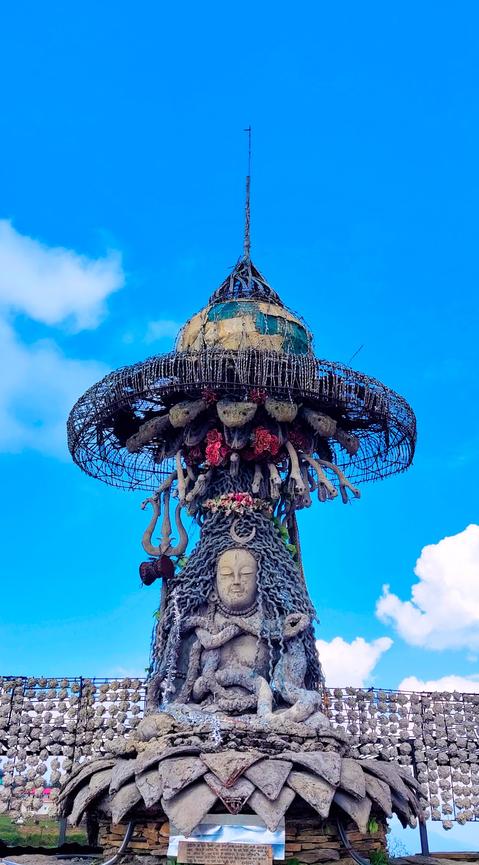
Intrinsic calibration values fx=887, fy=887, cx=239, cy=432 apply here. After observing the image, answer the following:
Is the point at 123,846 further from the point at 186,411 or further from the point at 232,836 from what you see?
the point at 186,411

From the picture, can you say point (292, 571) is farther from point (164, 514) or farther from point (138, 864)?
point (138, 864)

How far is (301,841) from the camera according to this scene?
11102 millimetres

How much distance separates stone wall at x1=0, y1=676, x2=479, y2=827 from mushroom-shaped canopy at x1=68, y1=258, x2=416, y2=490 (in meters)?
4.34

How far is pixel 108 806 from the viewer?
11852mm

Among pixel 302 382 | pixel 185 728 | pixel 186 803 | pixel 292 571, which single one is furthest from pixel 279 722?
pixel 302 382

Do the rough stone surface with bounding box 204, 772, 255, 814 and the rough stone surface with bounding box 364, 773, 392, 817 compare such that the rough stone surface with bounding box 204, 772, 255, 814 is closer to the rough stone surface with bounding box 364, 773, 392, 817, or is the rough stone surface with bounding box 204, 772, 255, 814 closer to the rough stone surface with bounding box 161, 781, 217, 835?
the rough stone surface with bounding box 161, 781, 217, 835

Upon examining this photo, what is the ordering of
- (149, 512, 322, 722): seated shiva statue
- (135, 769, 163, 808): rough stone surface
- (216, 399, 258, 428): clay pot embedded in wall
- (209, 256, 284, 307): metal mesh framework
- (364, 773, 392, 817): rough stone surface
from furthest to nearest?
(209, 256, 284, 307): metal mesh framework, (216, 399, 258, 428): clay pot embedded in wall, (149, 512, 322, 722): seated shiva statue, (364, 773, 392, 817): rough stone surface, (135, 769, 163, 808): rough stone surface

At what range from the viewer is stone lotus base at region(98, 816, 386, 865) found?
36.2ft

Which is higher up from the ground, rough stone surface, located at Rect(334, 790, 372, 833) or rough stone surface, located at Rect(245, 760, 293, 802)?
rough stone surface, located at Rect(245, 760, 293, 802)

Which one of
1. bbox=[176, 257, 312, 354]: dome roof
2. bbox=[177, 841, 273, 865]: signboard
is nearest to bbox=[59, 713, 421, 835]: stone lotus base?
bbox=[177, 841, 273, 865]: signboard

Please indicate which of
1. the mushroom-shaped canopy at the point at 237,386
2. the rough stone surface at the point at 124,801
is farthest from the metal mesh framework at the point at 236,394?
the rough stone surface at the point at 124,801

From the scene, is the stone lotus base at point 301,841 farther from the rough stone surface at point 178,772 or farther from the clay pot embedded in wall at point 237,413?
the clay pot embedded in wall at point 237,413

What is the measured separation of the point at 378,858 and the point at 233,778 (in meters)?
2.54

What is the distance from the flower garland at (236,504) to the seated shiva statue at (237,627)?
0.41 ft
